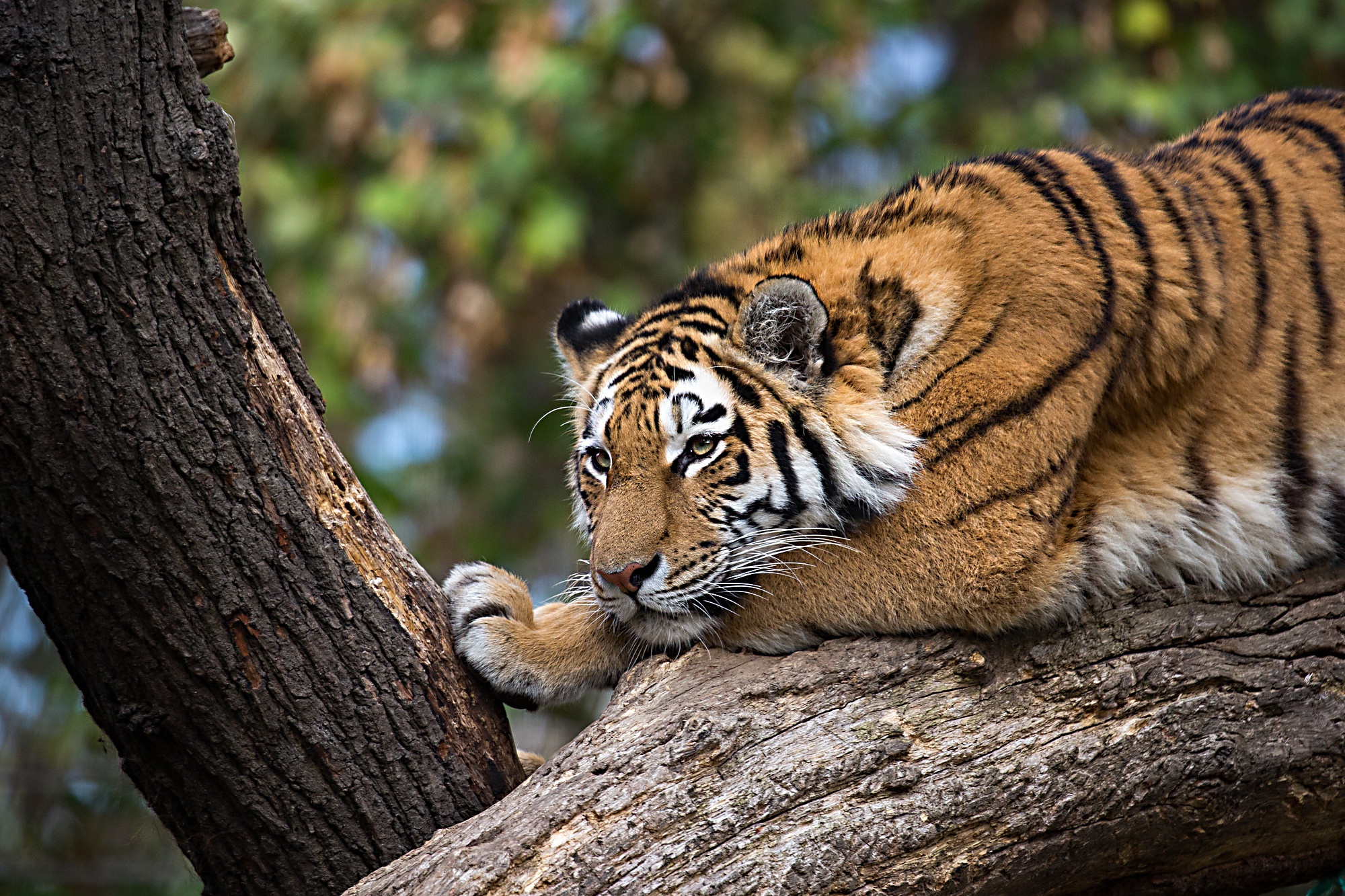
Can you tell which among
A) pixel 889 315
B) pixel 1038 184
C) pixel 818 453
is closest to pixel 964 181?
pixel 1038 184

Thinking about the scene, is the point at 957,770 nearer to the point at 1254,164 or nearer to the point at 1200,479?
the point at 1200,479

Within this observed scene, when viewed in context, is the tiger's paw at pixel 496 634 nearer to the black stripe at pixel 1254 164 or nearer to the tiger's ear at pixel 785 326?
the tiger's ear at pixel 785 326

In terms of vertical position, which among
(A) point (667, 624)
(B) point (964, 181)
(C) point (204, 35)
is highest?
(C) point (204, 35)

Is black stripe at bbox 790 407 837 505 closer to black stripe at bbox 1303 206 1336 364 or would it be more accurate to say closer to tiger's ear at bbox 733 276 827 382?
tiger's ear at bbox 733 276 827 382

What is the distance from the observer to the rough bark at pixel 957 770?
8.26 feet

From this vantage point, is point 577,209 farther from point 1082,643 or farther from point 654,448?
point 1082,643

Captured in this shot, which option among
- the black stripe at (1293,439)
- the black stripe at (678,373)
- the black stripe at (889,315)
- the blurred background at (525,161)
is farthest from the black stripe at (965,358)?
the blurred background at (525,161)

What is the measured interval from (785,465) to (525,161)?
440cm

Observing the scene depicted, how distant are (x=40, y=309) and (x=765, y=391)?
1.74m

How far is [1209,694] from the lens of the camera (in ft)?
9.11

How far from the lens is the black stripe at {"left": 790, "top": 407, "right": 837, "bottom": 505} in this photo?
3064 mm

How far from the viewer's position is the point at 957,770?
104 inches

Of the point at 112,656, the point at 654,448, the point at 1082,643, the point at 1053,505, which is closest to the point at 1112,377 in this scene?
the point at 1053,505

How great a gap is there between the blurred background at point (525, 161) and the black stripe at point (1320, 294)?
4.00 meters
